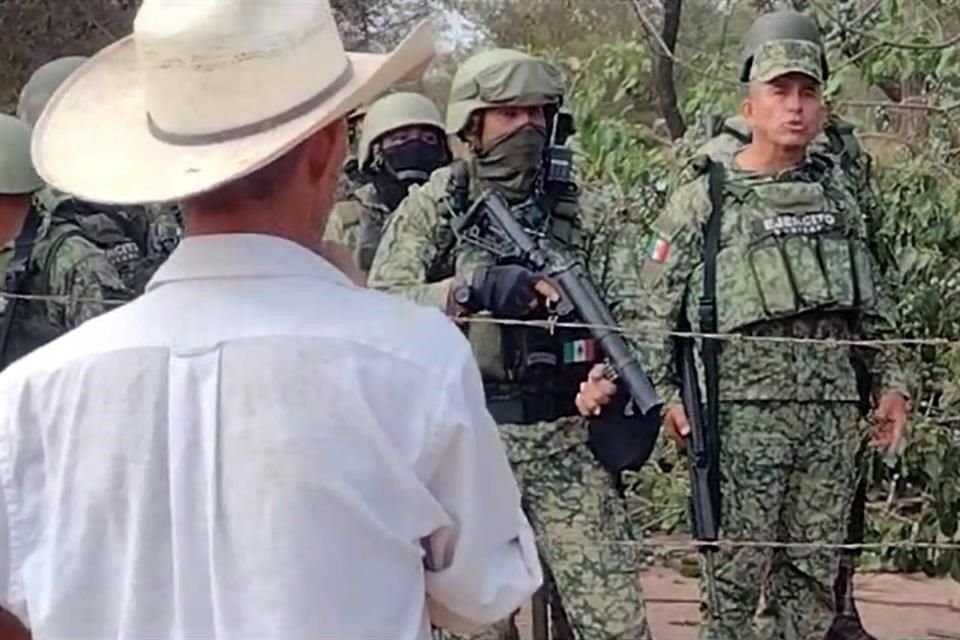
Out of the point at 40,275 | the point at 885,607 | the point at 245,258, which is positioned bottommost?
the point at 885,607

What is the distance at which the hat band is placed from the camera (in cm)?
198

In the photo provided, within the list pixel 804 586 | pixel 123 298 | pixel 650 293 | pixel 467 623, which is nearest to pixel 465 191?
pixel 650 293

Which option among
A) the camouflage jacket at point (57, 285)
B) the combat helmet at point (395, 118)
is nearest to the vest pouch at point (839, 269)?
the combat helmet at point (395, 118)

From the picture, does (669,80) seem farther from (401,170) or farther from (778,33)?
(778,33)

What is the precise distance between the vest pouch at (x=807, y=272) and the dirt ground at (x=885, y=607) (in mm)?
1927

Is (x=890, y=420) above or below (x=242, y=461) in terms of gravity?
below

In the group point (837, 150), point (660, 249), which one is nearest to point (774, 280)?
point (660, 249)

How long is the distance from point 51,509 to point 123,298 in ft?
11.3

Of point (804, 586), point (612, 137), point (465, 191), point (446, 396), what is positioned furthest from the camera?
point (612, 137)

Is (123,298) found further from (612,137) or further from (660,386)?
(612,137)

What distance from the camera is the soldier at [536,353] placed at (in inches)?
→ 193

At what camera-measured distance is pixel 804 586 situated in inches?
211

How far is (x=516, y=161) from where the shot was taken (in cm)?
496

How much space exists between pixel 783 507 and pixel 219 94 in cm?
359
